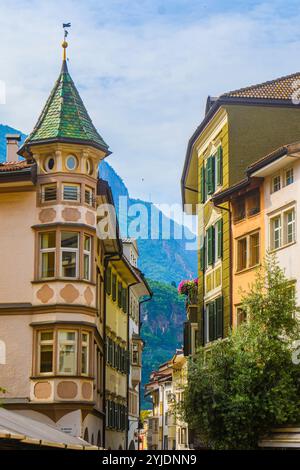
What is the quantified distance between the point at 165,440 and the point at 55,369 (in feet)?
214

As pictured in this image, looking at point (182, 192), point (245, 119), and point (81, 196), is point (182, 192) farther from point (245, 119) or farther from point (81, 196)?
point (81, 196)

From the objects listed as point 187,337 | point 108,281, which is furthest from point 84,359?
point 187,337

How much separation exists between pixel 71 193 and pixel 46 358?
6319mm

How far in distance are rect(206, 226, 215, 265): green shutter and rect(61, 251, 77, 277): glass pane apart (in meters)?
8.68

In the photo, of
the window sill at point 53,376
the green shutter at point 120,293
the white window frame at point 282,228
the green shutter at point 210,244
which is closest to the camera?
the white window frame at point 282,228

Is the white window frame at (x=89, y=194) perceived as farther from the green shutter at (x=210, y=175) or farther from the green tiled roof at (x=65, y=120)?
the green shutter at (x=210, y=175)

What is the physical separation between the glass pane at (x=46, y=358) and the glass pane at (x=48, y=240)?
3771 millimetres

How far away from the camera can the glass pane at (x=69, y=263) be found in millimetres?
42062

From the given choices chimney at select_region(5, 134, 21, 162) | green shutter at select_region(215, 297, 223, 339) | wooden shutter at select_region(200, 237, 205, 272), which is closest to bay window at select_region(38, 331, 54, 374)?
green shutter at select_region(215, 297, 223, 339)

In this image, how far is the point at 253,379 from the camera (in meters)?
36.0

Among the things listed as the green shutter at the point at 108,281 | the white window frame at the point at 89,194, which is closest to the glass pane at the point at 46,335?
the white window frame at the point at 89,194

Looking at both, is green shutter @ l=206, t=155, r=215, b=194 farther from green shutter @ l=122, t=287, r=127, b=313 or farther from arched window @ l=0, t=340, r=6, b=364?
green shutter @ l=122, t=287, r=127, b=313

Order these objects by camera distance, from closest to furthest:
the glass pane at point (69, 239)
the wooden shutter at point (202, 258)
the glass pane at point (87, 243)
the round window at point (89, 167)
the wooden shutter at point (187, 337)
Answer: the glass pane at point (69, 239), the glass pane at point (87, 243), the round window at point (89, 167), the wooden shutter at point (202, 258), the wooden shutter at point (187, 337)

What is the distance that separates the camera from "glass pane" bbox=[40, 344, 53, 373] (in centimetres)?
4131
